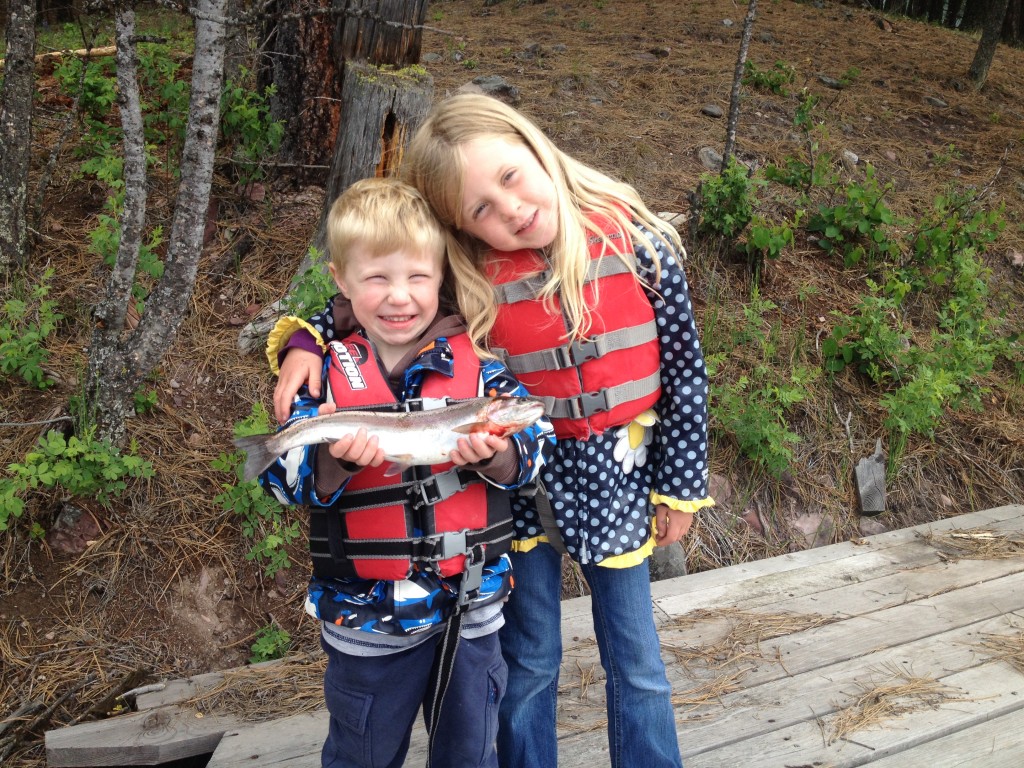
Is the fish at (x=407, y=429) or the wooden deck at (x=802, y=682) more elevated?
the fish at (x=407, y=429)

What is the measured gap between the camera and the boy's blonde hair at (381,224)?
221 centimetres

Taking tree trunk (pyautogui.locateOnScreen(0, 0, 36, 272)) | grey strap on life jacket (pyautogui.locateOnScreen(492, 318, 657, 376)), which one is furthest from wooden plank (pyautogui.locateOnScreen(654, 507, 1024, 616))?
tree trunk (pyautogui.locateOnScreen(0, 0, 36, 272))

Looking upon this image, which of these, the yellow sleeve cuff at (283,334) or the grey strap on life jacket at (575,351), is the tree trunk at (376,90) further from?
the grey strap on life jacket at (575,351)

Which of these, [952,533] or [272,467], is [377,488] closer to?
[272,467]

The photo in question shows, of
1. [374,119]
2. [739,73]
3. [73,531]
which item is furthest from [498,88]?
[73,531]

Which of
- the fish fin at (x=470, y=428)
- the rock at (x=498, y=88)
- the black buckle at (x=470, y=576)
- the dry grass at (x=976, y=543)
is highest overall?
the rock at (x=498, y=88)

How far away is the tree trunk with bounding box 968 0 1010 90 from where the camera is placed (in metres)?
9.57

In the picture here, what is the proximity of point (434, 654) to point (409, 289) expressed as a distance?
3.27ft

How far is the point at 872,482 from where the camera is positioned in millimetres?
5289

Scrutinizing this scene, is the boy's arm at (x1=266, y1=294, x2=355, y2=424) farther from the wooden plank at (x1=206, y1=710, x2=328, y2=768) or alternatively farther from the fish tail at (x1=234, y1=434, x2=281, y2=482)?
the wooden plank at (x1=206, y1=710, x2=328, y2=768)

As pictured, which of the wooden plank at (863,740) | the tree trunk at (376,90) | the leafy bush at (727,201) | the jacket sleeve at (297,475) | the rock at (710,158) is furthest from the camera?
the rock at (710,158)

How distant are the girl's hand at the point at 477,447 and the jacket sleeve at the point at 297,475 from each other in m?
0.33

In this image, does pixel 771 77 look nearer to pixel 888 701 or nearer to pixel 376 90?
pixel 376 90

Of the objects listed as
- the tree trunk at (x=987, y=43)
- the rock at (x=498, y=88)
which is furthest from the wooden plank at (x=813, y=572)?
the tree trunk at (x=987, y=43)
